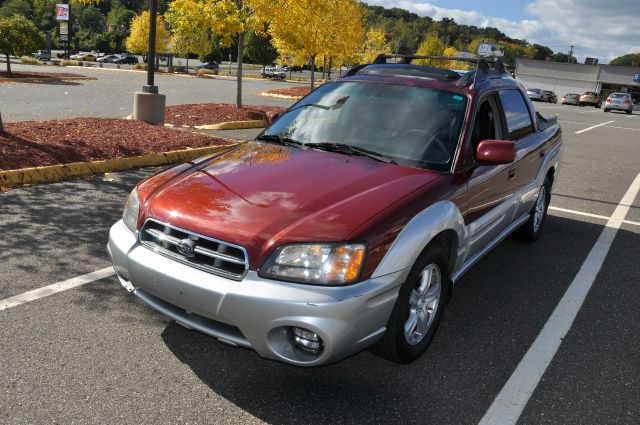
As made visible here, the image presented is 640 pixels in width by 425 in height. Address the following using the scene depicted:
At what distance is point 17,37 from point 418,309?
106 ft

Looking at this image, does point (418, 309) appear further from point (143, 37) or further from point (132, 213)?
point (143, 37)

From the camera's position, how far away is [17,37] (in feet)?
95.0

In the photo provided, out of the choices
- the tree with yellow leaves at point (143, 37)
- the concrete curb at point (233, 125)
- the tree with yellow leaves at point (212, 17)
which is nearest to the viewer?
the concrete curb at point (233, 125)

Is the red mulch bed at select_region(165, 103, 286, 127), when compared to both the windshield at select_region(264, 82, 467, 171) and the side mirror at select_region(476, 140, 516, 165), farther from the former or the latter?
the side mirror at select_region(476, 140, 516, 165)

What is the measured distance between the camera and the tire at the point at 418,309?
2965mm

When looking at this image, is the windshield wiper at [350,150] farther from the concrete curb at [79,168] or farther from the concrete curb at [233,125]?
the concrete curb at [233,125]

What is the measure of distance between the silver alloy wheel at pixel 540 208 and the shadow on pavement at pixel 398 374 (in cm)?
147

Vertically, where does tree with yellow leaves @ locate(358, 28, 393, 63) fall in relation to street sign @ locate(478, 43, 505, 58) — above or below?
above

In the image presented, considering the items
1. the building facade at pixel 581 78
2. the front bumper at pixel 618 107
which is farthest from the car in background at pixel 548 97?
the building facade at pixel 581 78

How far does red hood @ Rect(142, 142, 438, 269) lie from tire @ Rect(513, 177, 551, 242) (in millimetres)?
2561

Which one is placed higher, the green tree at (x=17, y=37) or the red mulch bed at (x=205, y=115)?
the green tree at (x=17, y=37)

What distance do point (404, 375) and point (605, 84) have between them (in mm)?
80854

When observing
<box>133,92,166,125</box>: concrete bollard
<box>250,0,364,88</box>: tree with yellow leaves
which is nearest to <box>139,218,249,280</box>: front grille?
<box>133,92,166,125</box>: concrete bollard

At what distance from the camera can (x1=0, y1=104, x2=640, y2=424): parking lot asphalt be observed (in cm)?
277
